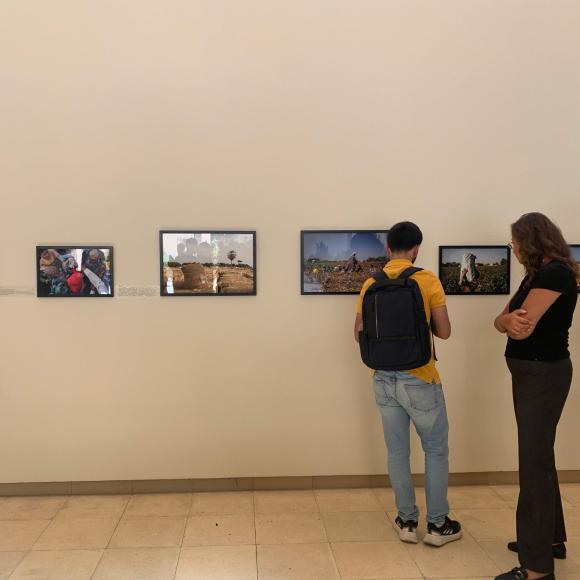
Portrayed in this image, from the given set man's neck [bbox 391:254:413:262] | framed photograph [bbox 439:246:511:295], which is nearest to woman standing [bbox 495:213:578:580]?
man's neck [bbox 391:254:413:262]

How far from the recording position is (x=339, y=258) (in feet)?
14.6

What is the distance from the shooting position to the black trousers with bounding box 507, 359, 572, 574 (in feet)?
10.2

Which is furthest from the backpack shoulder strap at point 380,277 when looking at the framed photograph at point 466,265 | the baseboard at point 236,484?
the baseboard at point 236,484

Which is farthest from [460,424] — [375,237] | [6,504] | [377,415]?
[6,504]

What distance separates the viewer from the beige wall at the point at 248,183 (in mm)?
4328

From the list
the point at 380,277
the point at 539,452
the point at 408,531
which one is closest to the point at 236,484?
the point at 408,531

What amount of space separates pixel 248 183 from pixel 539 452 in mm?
2764

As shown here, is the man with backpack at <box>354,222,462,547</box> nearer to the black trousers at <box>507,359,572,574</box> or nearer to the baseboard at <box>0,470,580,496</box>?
the black trousers at <box>507,359,572,574</box>

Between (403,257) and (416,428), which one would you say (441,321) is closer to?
(403,257)

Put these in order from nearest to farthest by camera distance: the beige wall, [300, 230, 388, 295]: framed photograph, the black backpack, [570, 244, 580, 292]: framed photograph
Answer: the black backpack
the beige wall
[300, 230, 388, 295]: framed photograph
[570, 244, 580, 292]: framed photograph

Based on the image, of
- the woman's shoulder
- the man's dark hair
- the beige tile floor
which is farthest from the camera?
the man's dark hair

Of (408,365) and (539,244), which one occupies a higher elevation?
(539,244)

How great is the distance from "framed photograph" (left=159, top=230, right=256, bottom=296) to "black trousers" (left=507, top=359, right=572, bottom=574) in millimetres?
2162

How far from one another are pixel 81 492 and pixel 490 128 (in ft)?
14.3
